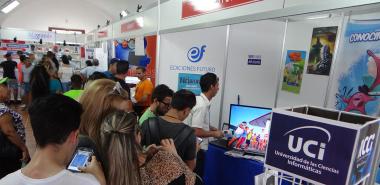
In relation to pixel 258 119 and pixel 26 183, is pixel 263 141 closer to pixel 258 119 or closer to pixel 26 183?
pixel 258 119

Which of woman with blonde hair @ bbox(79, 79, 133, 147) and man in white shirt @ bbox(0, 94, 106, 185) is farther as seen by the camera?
woman with blonde hair @ bbox(79, 79, 133, 147)

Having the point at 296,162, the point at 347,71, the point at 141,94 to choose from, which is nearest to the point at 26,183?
the point at 296,162

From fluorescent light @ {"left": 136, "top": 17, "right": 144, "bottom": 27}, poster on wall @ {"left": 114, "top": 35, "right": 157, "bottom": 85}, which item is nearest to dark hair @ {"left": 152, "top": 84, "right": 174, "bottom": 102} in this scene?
poster on wall @ {"left": 114, "top": 35, "right": 157, "bottom": 85}

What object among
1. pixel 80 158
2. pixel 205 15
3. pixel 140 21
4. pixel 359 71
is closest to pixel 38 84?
pixel 140 21

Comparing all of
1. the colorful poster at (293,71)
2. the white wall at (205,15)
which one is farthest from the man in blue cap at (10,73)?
the colorful poster at (293,71)

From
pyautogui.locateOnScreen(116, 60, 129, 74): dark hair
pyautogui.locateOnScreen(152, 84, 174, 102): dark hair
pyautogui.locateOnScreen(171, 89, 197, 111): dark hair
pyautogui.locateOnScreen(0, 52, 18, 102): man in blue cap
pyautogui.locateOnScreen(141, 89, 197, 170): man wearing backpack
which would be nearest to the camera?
pyautogui.locateOnScreen(141, 89, 197, 170): man wearing backpack

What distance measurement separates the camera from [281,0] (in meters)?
2.08

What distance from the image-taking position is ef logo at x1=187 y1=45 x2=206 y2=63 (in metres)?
3.60

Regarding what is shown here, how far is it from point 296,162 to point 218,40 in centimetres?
258

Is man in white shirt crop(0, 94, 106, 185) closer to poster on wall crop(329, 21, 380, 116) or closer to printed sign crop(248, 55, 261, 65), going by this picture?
poster on wall crop(329, 21, 380, 116)

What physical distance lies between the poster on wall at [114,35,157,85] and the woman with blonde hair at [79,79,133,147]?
9.76 feet

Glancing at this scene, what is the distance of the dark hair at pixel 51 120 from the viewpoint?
0.88 metres

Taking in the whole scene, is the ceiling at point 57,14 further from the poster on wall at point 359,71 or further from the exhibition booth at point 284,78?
the poster on wall at point 359,71

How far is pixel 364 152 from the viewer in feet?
3.10
